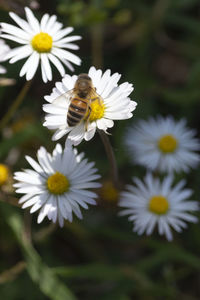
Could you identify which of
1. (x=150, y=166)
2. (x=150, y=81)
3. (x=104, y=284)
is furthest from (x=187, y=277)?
(x=150, y=81)

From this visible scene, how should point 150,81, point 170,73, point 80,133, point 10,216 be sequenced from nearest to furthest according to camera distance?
point 80,133 → point 10,216 → point 150,81 → point 170,73

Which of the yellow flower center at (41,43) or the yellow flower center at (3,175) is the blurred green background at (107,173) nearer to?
the yellow flower center at (3,175)

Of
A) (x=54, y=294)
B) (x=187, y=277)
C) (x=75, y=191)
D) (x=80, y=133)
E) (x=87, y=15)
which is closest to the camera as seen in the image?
(x=80, y=133)

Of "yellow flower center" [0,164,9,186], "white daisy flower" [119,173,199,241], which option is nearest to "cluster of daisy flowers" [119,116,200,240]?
"white daisy flower" [119,173,199,241]

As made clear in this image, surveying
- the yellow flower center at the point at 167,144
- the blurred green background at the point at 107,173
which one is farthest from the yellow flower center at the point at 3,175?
the yellow flower center at the point at 167,144

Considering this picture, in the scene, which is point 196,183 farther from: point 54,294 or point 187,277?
point 54,294

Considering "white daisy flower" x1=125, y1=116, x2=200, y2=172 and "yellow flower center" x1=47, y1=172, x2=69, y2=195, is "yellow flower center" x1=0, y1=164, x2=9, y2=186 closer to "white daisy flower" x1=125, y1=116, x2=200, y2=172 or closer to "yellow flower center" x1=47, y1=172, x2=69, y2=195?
"yellow flower center" x1=47, y1=172, x2=69, y2=195
